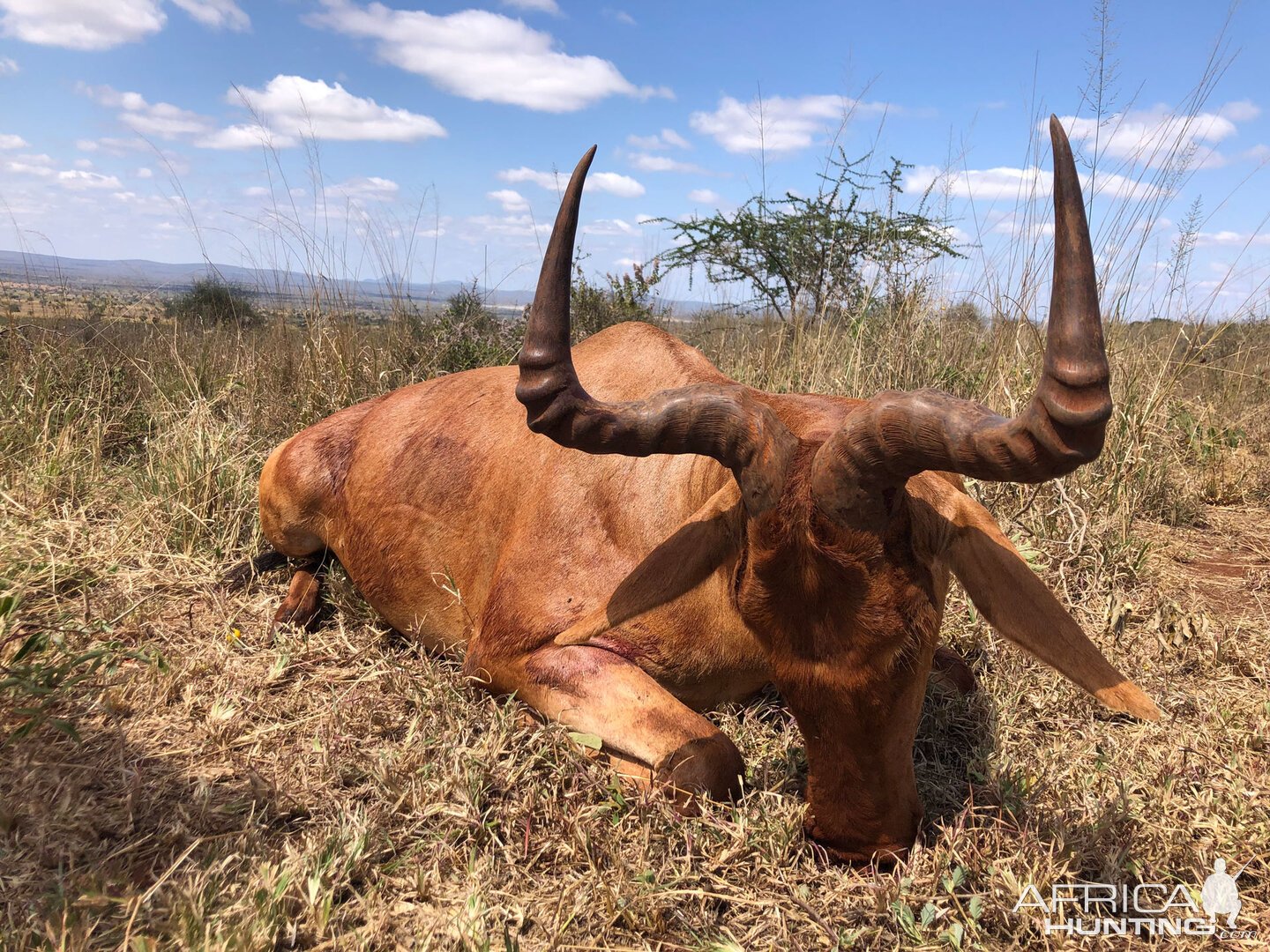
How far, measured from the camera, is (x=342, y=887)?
2.30 metres

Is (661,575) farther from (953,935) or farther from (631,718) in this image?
(953,935)

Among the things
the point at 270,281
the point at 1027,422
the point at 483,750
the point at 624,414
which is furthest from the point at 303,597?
the point at 270,281

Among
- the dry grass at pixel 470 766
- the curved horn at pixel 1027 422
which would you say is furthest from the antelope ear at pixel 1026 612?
the dry grass at pixel 470 766

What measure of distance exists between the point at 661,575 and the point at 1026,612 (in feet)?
3.44

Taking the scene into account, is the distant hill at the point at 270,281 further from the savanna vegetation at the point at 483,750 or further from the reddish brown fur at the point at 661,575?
the reddish brown fur at the point at 661,575

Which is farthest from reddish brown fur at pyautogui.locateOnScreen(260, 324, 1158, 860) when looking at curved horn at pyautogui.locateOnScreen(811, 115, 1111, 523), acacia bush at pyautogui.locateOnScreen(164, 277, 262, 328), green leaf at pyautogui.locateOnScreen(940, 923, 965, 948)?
acacia bush at pyautogui.locateOnScreen(164, 277, 262, 328)

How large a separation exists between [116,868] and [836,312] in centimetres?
801

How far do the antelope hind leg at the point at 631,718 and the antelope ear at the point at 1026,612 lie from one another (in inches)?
37.2

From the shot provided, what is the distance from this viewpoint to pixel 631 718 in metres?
2.82

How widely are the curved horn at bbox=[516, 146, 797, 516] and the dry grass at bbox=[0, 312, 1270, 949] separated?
3.58 feet

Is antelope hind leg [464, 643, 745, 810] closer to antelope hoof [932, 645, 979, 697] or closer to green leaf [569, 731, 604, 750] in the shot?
green leaf [569, 731, 604, 750]

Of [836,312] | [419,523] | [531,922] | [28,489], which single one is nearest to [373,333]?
[28,489]

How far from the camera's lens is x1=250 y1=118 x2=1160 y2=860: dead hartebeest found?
2006 millimetres

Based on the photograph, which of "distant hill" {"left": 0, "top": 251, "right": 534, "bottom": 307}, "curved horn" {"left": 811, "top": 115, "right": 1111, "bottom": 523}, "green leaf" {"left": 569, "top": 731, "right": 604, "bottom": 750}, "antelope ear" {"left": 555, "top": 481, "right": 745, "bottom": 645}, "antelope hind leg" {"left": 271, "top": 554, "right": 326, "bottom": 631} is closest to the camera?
"curved horn" {"left": 811, "top": 115, "right": 1111, "bottom": 523}
